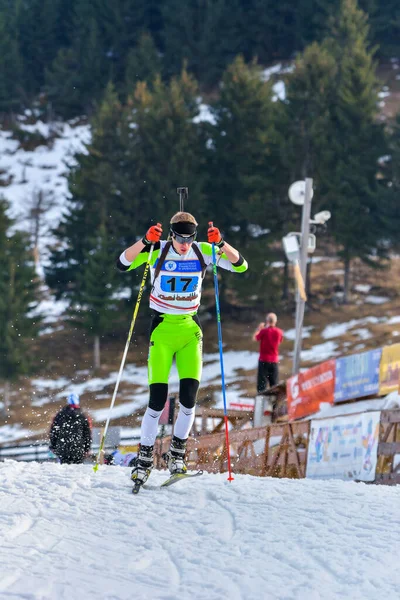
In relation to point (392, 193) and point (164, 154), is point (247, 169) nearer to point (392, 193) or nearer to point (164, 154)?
point (164, 154)

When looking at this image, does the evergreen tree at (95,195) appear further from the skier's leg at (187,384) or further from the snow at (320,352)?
the skier's leg at (187,384)

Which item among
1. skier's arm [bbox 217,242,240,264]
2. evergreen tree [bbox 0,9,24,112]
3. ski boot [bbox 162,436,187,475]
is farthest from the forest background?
ski boot [bbox 162,436,187,475]

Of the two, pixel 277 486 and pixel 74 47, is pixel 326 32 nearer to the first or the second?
pixel 74 47

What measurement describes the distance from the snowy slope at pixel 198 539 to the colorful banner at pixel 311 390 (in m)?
8.24

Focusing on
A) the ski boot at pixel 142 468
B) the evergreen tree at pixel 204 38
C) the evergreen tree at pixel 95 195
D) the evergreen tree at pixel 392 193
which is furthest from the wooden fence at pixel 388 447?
the evergreen tree at pixel 204 38

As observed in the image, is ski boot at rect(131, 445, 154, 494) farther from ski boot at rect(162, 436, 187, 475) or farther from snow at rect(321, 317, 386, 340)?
snow at rect(321, 317, 386, 340)

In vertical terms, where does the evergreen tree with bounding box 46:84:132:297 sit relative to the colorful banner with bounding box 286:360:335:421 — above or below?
above

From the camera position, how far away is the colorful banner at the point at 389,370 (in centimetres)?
1438

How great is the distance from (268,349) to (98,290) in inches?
953

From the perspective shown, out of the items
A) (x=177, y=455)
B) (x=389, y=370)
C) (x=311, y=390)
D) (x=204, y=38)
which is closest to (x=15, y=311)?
(x=311, y=390)

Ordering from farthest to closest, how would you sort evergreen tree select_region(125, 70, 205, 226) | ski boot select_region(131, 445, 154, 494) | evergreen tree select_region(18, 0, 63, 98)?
evergreen tree select_region(18, 0, 63, 98) → evergreen tree select_region(125, 70, 205, 226) → ski boot select_region(131, 445, 154, 494)

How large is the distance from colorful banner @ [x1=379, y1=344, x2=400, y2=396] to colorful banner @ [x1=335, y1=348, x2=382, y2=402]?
0.11 metres

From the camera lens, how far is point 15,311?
1567 inches

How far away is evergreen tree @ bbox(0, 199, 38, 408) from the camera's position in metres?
38.8
